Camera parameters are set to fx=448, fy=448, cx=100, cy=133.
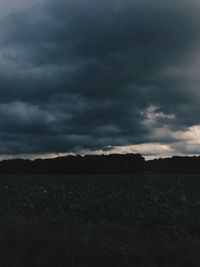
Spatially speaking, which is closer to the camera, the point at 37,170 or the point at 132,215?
the point at 132,215

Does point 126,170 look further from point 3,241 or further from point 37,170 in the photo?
point 3,241

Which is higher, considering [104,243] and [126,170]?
[126,170]

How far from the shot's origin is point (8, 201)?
17766mm

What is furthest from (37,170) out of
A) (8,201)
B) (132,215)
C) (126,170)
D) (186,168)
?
(132,215)

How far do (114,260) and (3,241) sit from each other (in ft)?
8.67

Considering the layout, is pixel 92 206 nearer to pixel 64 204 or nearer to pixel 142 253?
pixel 64 204

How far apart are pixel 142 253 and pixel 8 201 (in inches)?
393

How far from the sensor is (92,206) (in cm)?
1474

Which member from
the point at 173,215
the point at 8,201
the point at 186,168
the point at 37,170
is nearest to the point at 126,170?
the point at 186,168

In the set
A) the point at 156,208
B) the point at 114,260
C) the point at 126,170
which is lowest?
the point at 114,260

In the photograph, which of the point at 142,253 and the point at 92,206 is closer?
the point at 142,253

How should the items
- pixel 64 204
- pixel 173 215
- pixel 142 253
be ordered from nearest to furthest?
pixel 142 253
pixel 173 215
pixel 64 204

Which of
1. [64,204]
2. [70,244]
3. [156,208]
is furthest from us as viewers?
[64,204]

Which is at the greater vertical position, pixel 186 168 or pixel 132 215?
pixel 186 168
